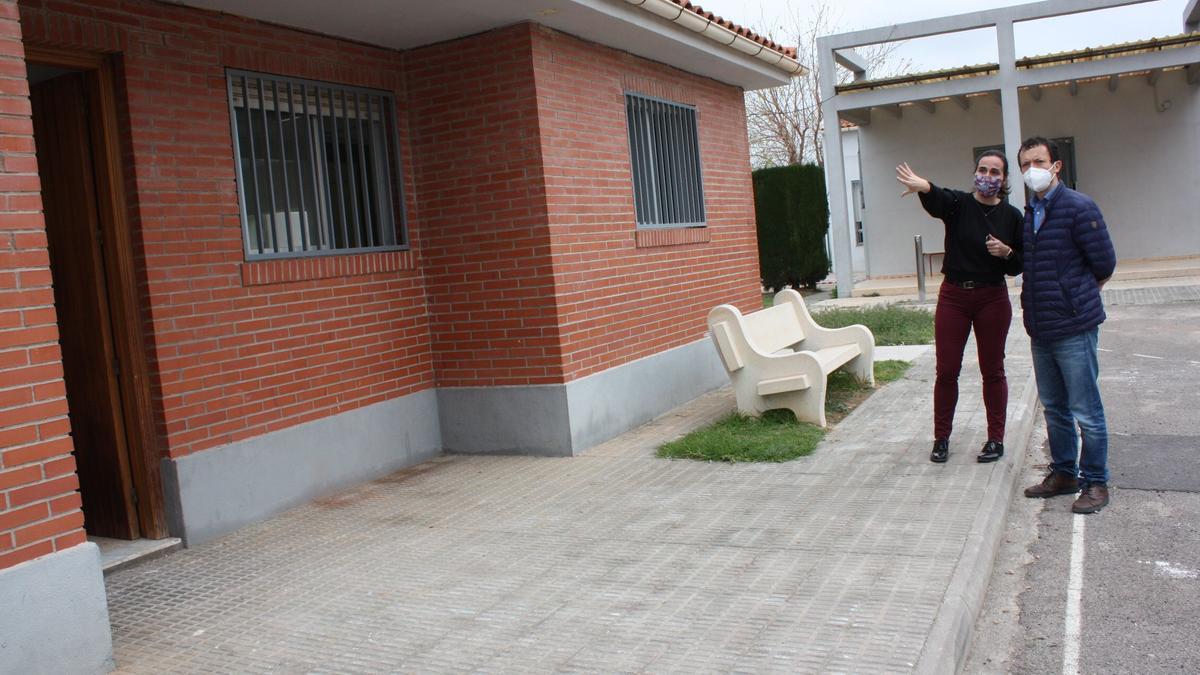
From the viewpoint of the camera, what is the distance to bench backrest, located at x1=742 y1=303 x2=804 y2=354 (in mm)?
8163

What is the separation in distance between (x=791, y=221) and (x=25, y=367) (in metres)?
17.9

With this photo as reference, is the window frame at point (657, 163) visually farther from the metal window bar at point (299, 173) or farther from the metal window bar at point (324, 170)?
the metal window bar at point (299, 173)

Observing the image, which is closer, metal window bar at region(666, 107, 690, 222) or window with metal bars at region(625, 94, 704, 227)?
window with metal bars at region(625, 94, 704, 227)

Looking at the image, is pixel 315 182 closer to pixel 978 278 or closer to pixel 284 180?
pixel 284 180

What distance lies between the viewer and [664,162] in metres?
9.45

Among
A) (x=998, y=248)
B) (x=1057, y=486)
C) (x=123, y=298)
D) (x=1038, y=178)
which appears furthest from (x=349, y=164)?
(x=1057, y=486)

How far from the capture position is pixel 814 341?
9180mm

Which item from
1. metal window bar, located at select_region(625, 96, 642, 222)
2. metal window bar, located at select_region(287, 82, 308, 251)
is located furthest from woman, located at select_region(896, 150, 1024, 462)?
metal window bar, located at select_region(287, 82, 308, 251)

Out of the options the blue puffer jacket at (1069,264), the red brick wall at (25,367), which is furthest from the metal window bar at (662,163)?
the red brick wall at (25,367)

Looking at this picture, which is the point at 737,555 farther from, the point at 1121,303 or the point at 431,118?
the point at 1121,303

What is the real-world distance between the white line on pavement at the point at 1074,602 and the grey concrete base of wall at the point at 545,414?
350cm

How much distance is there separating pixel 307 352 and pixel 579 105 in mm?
2907

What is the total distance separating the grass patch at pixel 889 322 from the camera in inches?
472

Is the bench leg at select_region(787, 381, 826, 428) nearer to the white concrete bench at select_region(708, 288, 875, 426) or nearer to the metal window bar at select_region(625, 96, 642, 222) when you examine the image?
the white concrete bench at select_region(708, 288, 875, 426)
